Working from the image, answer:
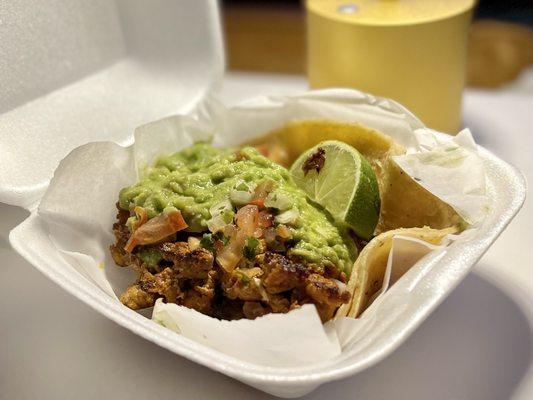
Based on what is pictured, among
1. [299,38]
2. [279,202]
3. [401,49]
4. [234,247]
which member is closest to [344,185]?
[279,202]

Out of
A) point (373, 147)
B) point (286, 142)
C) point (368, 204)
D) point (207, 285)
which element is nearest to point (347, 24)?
point (286, 142)

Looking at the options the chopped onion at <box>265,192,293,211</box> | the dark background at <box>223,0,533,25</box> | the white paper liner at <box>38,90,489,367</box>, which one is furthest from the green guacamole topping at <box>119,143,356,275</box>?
the dark background at <box>223,0,533,25</box>

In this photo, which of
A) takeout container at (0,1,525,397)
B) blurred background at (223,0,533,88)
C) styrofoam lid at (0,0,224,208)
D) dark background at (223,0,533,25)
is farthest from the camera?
dark background at (223,0,533,25)

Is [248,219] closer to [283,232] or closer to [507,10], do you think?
[283,232]

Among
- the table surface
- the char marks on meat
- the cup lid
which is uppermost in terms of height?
the cup lid

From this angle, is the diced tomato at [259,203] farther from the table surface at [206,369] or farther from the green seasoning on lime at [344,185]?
the table surface at [206,369]

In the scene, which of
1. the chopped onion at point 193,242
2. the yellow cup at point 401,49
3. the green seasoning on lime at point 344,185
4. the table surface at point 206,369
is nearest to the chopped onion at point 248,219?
the chopped onion at point 193,242

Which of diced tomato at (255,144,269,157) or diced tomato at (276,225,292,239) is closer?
diced tomato at (276,225,292,239)

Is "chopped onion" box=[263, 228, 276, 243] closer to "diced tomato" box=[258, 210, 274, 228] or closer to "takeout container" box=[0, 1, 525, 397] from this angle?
"diced tomato" box=[258, 210, 274, 228]
